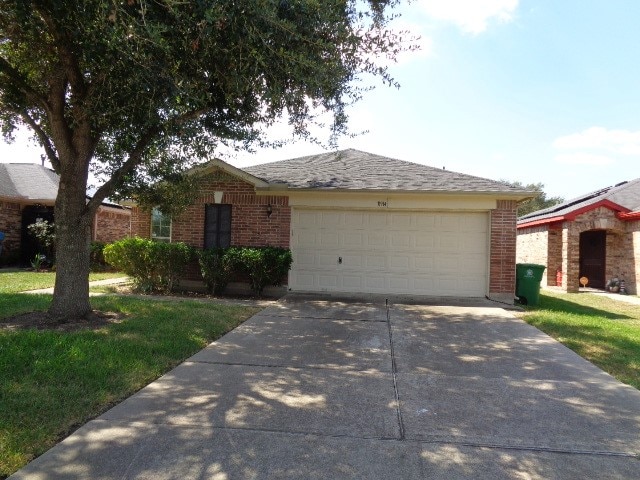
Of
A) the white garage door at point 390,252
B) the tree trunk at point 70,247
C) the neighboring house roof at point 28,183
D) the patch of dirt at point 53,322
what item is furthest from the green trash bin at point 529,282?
the neighboring house roof at point 28,183

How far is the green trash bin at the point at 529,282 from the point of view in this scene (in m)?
10.2

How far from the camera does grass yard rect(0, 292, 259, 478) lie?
3051 mm

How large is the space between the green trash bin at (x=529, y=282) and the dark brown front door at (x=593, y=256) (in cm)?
723

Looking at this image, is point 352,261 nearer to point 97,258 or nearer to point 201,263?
point 201,263

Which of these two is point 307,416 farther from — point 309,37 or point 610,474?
point 309,37

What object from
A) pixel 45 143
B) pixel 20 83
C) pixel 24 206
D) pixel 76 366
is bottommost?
pixel 76 366

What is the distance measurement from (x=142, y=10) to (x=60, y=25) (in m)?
1.54

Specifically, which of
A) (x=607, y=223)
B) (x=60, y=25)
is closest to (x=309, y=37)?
(x=60, y=25)

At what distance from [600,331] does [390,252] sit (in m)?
4.78

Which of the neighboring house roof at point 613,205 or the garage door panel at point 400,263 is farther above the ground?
the neighboring house roof at point 613,205

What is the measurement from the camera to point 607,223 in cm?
1461

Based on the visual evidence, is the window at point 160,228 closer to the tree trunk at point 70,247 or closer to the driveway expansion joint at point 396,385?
the tree trunk at point 70,247

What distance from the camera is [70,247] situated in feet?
20.6

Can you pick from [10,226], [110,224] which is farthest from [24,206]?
[110,224]
